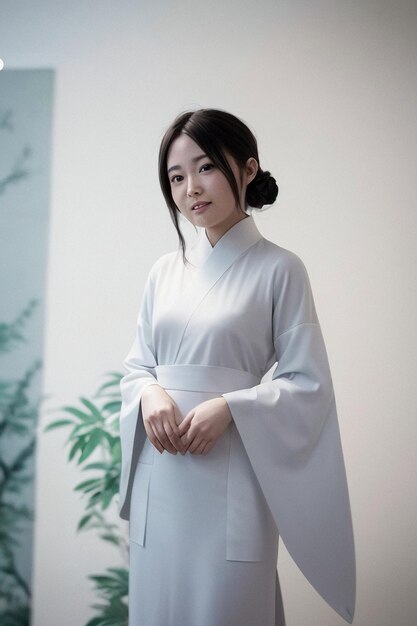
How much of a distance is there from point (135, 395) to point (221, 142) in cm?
55

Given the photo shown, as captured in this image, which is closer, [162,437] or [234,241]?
[162,437]

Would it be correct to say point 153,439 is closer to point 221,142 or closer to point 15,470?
point 221,142

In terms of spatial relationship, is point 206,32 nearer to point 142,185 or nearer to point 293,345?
point 142,185

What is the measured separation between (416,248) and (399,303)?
19cm

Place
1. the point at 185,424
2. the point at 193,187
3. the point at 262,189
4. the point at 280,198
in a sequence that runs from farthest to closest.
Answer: the point at 280,198 < the point at 262,189 < the point at 193,187 < the point at 185,424

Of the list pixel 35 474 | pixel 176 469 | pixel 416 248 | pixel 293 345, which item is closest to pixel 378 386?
pixel 416 248

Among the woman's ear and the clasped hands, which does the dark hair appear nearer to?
the woman's ear

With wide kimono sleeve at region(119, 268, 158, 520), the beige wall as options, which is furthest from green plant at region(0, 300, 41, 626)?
wide kimono sleeve at region(119, 268, 158, 520)

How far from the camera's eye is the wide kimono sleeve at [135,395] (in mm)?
1364

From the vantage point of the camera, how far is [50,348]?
2268 millimetres

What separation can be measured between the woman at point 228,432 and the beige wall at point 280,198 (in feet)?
2.71

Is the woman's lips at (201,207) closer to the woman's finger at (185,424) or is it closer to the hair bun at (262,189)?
the hair bun at (262,189)

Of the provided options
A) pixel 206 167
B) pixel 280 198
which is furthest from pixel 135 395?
pixel 280 198

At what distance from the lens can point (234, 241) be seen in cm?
139
